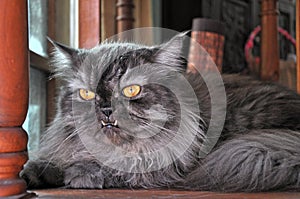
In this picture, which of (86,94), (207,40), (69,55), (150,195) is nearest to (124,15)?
(207,40)

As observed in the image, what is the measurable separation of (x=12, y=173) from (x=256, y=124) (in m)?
0.79

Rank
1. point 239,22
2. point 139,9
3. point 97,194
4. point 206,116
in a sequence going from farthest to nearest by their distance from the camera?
point 239,22 < point 139,9 < point 206,116 < point 97,194

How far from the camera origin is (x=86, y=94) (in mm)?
1185

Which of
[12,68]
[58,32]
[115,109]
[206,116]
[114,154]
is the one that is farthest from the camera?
[58,32]

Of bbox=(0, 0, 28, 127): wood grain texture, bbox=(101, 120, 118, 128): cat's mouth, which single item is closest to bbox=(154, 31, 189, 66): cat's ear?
bbox=(101, 120, 118, 128): cat's mouth

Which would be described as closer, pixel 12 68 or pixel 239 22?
pixel 12 68

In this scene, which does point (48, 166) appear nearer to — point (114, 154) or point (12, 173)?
point (114, 154)

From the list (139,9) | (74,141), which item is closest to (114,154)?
(74,141)

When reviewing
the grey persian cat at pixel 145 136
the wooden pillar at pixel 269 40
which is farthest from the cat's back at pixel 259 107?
the wooden pillar at pixel 269 40

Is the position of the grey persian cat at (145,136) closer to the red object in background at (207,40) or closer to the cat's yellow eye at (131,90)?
the cat's yellow eye at (131,90)

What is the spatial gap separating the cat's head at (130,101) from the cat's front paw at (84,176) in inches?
1.9

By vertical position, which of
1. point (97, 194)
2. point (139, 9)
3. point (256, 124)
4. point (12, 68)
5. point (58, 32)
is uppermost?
point (139, 9)

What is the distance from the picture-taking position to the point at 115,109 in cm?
108

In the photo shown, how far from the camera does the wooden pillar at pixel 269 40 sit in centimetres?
219
